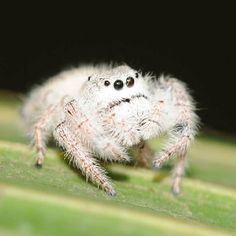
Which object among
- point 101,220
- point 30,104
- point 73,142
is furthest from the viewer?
point 30,104

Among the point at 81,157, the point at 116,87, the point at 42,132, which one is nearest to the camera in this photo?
the point at 81,157

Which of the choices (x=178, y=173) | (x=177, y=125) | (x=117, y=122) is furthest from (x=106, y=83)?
(x=178, y=173)

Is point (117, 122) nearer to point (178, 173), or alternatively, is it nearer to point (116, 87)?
point (116, 87)

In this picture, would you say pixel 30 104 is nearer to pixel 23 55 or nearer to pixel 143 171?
pixel 143 171

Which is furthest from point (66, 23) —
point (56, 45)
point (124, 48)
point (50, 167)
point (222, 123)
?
point (50, 167)

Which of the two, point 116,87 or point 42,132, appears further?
point 42,132

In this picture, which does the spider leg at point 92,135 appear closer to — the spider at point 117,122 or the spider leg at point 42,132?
the spider at point 117,122

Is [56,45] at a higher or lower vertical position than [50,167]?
higher
